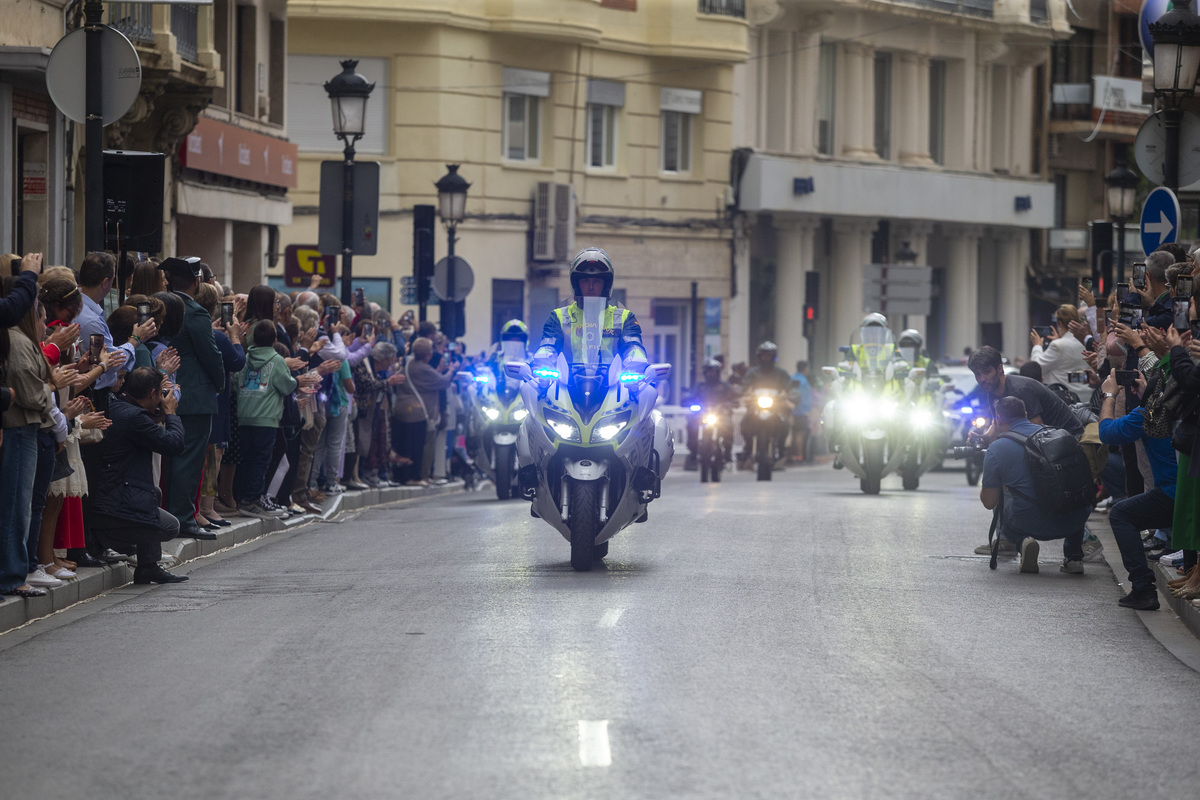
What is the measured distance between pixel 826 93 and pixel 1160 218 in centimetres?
3143

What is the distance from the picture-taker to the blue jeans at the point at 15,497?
36.4 feet

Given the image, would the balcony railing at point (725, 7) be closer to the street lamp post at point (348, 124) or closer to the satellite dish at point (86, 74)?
the street lamp post at point (348, 124)

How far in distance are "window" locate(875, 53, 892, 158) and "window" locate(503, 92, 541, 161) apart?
43.8ft

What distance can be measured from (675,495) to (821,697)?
14.5 metres

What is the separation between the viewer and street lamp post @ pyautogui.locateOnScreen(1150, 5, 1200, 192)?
664 inches

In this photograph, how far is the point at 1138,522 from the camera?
12.3 metres

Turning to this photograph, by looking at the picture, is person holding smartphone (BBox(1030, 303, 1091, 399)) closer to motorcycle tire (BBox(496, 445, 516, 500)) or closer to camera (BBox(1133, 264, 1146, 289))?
camera (BBox(1133, 264, 1146, 289))

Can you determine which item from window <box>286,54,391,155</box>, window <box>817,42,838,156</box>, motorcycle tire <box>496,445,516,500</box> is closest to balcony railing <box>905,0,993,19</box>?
window <box>817,42,838,156</box>

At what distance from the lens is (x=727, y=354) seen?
4431 centimetres

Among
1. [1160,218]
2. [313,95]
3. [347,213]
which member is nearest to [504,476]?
[347,213]

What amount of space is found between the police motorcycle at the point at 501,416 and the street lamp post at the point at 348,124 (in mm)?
1925

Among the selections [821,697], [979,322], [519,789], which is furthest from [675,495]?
[979,322]

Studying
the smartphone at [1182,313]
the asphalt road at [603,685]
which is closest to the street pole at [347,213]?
the asphalt road at [603,685]

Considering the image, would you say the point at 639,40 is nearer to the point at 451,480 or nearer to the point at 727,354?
the point at 727,354
